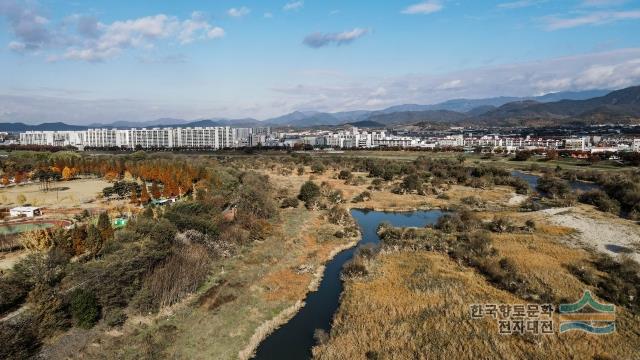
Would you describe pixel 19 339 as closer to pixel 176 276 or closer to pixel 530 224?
pixel 176 276

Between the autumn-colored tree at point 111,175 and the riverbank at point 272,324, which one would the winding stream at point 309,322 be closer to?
the riverbank at point 272,324

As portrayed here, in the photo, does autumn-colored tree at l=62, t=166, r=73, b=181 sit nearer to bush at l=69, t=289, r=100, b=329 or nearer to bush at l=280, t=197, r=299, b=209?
bush at l=280, t=197, r=299, b=209

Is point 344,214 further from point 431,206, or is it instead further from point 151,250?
point 151,250

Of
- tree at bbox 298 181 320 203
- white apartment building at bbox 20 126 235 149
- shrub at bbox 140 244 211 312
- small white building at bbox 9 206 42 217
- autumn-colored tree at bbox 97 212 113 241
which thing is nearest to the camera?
shrub at bbox 140 244 211 312

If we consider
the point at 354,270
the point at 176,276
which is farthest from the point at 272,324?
the point at 354,270

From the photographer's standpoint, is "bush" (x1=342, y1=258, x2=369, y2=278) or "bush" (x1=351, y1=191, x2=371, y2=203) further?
"bush" (x1=351, y1=191, x2=371, y2=203)

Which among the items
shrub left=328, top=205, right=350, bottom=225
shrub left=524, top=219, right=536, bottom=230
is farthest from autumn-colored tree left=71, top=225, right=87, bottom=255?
shrub left=524, top=219, right=536, bottom=230

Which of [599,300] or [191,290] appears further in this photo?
[191,290]

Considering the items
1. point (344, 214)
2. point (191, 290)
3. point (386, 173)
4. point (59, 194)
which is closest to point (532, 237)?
point (344, 214)
